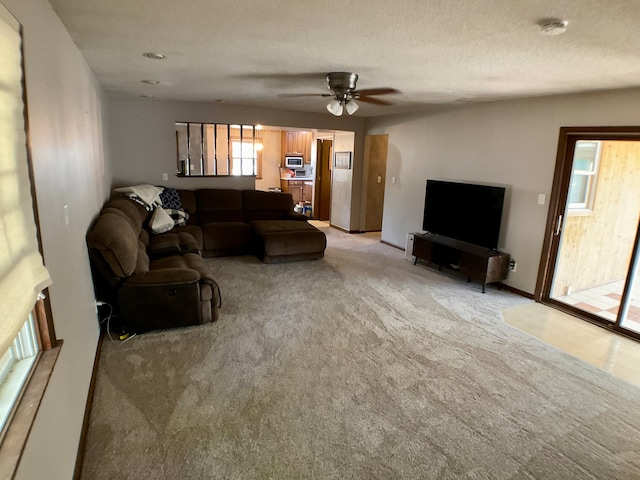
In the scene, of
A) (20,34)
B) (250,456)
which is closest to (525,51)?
(20,34)

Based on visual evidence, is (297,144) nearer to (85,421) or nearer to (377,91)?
(377,91)

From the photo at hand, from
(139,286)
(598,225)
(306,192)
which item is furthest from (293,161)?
(139,286)

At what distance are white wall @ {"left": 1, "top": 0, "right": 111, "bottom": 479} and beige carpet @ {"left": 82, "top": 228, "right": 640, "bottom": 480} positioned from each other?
14.4 inches

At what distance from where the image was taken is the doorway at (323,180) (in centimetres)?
864

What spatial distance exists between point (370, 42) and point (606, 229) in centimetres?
388

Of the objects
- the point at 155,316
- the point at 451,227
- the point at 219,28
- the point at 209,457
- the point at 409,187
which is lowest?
the point at 209,457

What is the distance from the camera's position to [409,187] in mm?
6301

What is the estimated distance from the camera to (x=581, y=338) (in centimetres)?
351

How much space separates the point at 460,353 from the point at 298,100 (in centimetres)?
385

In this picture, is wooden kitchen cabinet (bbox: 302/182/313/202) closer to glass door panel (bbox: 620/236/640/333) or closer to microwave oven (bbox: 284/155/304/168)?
microwave oven (bbox: 284/155/304/168)

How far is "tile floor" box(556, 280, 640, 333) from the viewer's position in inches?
153

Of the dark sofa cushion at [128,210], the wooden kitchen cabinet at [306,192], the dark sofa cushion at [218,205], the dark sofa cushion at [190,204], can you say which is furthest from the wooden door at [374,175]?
the dark sofa cushion at [128,210]

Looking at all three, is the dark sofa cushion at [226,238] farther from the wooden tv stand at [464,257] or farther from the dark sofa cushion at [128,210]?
the wooden tv stand at [464,257]

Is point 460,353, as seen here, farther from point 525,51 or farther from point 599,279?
point 599,279
